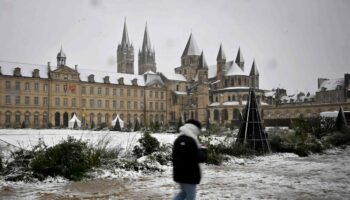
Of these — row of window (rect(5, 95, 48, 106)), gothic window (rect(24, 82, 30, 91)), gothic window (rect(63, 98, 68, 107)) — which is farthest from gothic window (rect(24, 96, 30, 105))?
gothic window (rect(63, 98, 68, 107))

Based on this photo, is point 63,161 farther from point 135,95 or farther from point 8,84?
point 135,95

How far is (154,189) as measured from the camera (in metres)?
8.20

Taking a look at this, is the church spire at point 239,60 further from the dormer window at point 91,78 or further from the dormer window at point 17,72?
the dormer window at point 17,72

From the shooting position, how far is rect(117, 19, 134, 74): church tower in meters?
94.8

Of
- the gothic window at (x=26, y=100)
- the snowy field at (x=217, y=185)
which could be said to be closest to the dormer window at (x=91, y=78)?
the gothic window at (x=26, y=100)

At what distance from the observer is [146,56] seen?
9556 centimetres

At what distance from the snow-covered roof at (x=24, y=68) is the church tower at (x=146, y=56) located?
3779cm

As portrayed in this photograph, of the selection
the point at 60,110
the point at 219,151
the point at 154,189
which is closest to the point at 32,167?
the point at 154,189

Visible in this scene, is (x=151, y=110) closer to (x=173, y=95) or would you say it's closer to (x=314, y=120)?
(x=173, y=95)

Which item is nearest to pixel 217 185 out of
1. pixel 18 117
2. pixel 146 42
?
pixel 18 117

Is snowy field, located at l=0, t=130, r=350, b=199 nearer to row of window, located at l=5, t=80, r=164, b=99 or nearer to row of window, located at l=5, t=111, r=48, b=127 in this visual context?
row of window, located at l=5, t=111, r=48, b=127

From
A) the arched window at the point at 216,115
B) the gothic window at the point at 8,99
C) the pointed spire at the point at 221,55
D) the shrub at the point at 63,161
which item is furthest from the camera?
the pointed spire at the point at 221,55

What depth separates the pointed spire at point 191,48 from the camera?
84688 mm

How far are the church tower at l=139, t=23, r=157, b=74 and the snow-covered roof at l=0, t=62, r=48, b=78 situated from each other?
124 feet
